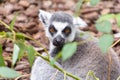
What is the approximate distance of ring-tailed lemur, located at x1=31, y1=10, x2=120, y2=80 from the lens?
158 inches

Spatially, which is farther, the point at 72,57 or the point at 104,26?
the point at 72,57

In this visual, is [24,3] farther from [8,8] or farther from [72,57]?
[72,57]

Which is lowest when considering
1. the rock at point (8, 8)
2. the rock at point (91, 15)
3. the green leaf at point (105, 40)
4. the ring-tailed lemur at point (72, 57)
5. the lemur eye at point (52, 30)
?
the rock at point (91, 15)

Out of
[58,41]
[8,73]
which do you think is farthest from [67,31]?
[8,73]

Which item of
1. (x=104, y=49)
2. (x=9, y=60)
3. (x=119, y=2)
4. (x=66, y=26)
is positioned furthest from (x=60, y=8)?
(x=104, y=49)

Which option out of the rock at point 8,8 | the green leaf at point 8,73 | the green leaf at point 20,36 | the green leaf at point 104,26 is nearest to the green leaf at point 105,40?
the green leaf at point 104,26

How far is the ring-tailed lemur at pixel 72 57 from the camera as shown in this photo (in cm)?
401

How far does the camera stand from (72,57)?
175 inches

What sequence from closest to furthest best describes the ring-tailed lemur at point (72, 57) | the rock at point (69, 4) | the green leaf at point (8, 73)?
1. the green leaf at point (8, 73)
2. the ring-tailed lemur at point (72, 57)
3. the rock at point (69, 4)

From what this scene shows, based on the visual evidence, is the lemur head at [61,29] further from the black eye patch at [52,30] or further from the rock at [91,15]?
the rock at [91,15]

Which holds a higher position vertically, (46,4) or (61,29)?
(61,29)

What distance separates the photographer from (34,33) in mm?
6820

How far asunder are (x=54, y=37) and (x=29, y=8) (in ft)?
10.7

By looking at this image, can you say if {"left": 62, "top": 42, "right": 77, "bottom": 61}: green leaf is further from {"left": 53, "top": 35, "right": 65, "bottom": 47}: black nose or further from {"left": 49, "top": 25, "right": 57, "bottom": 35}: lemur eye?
{"left": 49, "top": 25, "right": 57, "bottom": 35}: lemur eye
